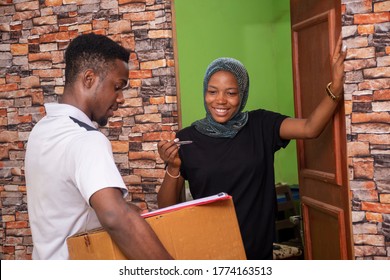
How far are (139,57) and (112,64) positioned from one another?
4.92ft

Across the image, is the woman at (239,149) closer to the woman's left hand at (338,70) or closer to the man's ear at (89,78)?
the woman's left hand at (338,70)

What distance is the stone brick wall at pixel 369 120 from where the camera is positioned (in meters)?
2.21

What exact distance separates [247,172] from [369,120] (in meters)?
0.61

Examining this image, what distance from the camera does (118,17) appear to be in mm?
3092

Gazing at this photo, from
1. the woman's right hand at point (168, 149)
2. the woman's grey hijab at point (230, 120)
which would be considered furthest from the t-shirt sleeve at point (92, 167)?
the woman's grey hijab at point (230, 120)

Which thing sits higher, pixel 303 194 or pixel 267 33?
pixel 267 33

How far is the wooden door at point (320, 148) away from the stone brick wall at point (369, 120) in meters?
0.06

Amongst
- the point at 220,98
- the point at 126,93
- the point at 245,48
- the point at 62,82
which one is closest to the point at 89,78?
the point at 220,98

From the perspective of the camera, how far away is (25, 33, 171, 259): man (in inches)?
51.6

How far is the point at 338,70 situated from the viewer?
7.42ft

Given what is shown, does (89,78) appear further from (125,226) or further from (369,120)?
(369,120)

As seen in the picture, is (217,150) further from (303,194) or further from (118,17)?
(118,17)
